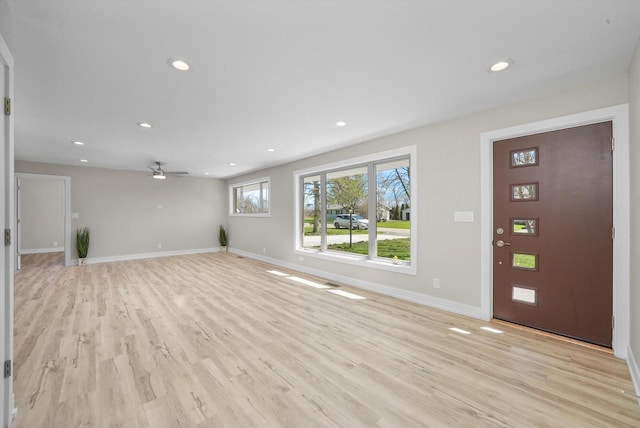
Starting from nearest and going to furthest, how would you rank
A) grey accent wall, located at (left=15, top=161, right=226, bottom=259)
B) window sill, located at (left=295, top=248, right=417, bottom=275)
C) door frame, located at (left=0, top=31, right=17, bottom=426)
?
door frame, located at (left=0, top=31, right=17, bottom=426) → window sill, located at (left=295, top=248, right=417, bottom=275) → grey accent wall, located at (left=15, top=161, right=226, bottom=259)

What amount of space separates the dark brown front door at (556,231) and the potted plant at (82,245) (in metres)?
8.72

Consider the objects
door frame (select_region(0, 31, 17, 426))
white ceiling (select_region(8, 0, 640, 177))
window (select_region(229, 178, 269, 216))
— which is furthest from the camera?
window (select_region(229, 178, 269, 216))

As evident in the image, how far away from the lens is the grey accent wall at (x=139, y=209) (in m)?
6.80

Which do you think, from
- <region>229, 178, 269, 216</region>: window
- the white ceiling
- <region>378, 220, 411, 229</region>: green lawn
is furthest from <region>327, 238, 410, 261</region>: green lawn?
<region>229, 178, 269, 216</region>: window

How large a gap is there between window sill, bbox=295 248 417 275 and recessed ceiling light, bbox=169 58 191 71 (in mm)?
3534

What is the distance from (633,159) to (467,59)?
1.60 m

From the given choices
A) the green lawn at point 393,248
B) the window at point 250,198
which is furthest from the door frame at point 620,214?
the window at point 250,198

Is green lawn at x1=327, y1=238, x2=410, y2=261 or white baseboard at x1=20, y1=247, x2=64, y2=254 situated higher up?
green lawn at x1=327, y1=238, x2=410, y2=261

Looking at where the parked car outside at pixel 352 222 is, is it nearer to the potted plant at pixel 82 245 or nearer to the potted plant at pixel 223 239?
the potted plant at pixel 223 239

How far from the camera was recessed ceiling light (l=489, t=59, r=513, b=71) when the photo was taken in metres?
2.11

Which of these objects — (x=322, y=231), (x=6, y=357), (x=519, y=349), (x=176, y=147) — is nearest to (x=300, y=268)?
(x=322, y=231)

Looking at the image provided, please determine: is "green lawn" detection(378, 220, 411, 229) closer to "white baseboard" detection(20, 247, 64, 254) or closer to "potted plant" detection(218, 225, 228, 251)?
"potted plant" detection(218, 225, 228, 251)

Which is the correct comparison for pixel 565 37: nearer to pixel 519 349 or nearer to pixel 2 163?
pixel 519 349

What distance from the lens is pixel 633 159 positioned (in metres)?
2.15
